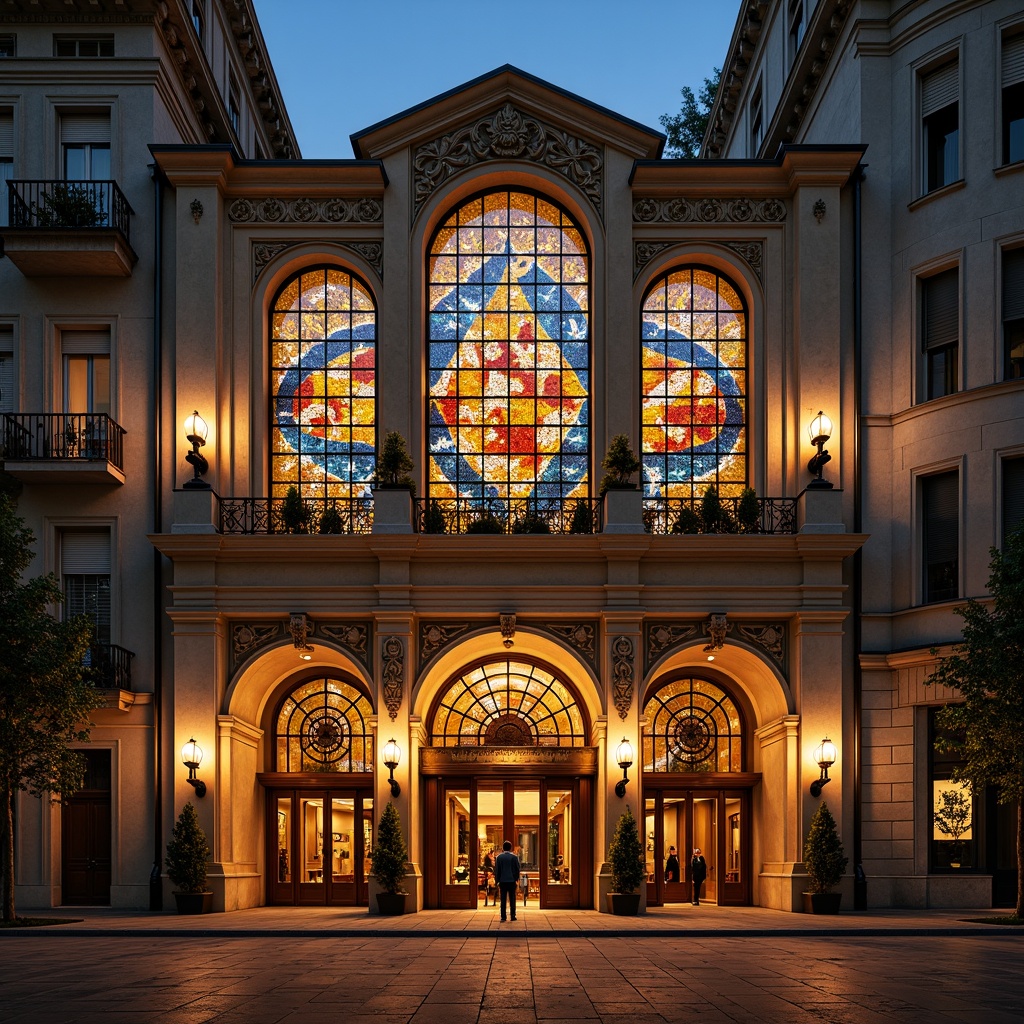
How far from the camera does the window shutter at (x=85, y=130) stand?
27.6m

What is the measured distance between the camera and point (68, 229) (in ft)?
84.0

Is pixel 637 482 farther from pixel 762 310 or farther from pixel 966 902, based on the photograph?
pixel 966 902

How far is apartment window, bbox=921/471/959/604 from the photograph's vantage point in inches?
997

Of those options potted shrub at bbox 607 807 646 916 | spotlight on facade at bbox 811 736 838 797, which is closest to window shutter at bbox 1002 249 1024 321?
spotlight on facade at bbox 811 736 838 797

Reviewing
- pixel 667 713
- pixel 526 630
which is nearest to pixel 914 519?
pixel 667 713

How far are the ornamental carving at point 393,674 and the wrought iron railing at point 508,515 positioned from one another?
258cm

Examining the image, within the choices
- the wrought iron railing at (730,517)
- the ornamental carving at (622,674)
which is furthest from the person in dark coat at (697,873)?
the wrought iron railing at (730,517)

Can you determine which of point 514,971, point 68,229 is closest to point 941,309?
point 514,971

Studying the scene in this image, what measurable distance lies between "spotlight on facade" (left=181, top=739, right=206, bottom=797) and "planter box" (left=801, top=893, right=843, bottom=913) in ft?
39.8

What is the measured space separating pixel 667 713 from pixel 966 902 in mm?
7173

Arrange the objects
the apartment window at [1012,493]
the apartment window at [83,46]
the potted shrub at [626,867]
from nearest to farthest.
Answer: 1. the potted shrub at [626,867]
2. the apartment window at [1012,493]
3. the apartment window at [83,46]

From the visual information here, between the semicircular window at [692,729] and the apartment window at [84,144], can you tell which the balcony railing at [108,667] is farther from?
the semicircular window at [692,729]

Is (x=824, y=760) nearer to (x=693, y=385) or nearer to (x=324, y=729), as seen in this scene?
(x=693, y=385)

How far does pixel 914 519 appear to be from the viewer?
84.7ft
